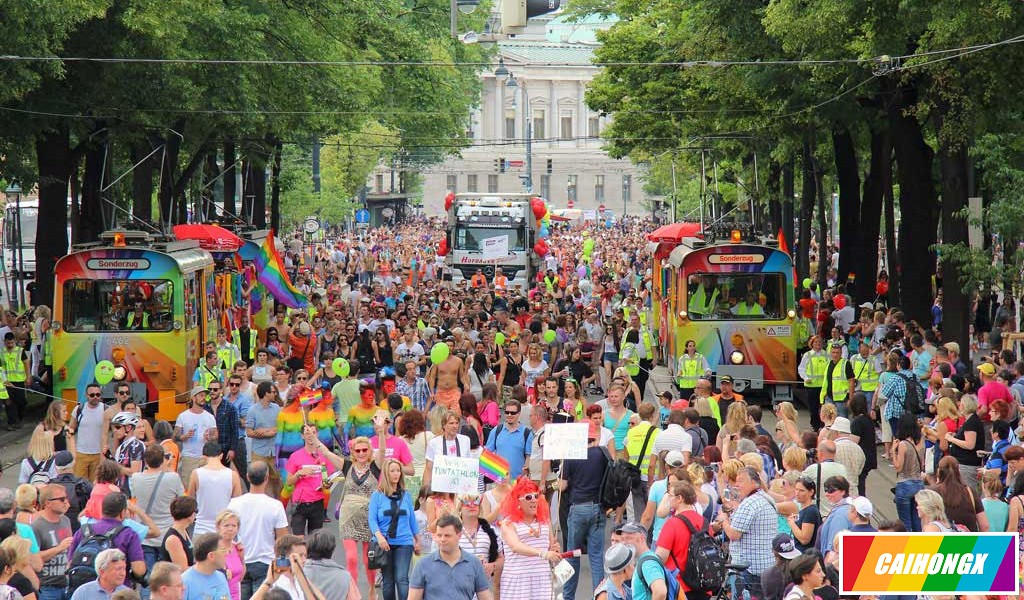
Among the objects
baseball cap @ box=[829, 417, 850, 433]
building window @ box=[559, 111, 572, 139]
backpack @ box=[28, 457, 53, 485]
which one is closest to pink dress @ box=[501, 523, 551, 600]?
backpack @ box=[28, 457, 53, 485]

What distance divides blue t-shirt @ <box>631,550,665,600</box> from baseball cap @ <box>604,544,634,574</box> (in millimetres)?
93

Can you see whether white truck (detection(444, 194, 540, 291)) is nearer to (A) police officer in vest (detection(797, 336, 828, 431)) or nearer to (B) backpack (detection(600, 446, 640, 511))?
(A) police officer in vest (detection(797, 336, 828, 431))

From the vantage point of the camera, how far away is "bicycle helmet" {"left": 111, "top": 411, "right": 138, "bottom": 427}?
14.6 meters

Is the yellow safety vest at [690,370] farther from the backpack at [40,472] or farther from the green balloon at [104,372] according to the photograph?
the backpack at [40,472]

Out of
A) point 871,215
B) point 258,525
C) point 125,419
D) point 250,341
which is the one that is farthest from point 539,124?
point 258,525

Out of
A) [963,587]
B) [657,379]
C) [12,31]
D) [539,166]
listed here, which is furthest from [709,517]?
[539,166]

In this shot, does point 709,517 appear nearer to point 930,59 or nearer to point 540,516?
point 540,516

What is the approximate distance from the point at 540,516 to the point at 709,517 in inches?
55.0

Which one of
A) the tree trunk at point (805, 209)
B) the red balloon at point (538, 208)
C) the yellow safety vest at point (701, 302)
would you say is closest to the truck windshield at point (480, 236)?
the red balloon at point (538, 208)

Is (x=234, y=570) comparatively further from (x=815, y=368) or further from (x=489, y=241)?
→ (x=489, y=241)

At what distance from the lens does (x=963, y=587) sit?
351 inches

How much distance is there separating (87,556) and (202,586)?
1.25 m

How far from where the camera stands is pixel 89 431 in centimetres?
1634

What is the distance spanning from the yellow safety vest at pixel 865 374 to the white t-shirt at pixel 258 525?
11240 mm
